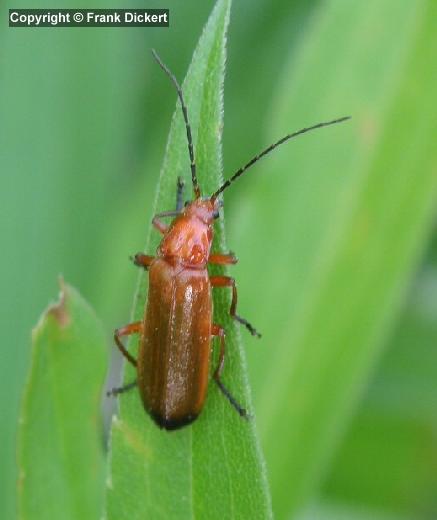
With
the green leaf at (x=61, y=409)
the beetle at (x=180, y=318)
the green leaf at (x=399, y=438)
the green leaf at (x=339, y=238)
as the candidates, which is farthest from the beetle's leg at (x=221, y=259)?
the green leaf at (x=399, y=438)

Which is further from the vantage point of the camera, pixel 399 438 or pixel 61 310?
pixel 399 438

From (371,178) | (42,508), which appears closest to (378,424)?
(371,178)

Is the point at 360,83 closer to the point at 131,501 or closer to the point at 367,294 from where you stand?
the point at 367,294

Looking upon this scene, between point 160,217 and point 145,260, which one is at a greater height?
point 160,217

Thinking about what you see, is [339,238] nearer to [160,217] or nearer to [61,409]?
[160,217]

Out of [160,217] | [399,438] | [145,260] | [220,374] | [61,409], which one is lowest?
[399,438]

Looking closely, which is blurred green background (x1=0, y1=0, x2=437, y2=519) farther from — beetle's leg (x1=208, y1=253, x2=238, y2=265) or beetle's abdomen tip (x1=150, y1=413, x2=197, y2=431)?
beetle's abdomen tip (x1=150, y1=413, x2=197, y2=431)

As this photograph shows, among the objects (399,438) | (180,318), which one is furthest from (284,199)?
(399,438)
